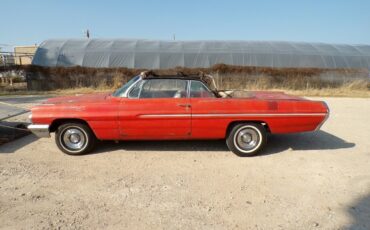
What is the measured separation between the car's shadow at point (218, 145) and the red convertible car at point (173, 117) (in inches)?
17.7

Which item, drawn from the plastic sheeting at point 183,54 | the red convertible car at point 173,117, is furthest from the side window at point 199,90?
the plastic sheeting at point 183,54

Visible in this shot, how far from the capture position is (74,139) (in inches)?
186

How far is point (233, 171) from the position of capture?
4008mm

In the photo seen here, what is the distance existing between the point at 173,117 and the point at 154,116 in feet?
1.06

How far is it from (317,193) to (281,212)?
749mm

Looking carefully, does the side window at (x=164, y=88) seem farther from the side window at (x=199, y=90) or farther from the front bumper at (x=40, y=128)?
the front bumper at (x=40, y=128)

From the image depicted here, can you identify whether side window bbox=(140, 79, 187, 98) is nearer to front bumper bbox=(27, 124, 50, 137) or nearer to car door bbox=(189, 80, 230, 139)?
car door bbox=(189, 80, 230, 139)

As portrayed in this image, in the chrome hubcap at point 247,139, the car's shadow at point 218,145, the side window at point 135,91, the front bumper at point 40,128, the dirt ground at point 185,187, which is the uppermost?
the side window at point 135,91

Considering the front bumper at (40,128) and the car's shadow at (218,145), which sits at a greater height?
the front bumper at (40,128)

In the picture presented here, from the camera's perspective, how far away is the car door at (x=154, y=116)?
4473mm

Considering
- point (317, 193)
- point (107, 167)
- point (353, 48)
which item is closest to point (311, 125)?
point (317, 193)

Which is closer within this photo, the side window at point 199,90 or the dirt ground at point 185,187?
the dirt ground at point 185,187

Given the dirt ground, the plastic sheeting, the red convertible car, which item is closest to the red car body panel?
the red convertible car

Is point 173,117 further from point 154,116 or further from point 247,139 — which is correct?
point 247,139
